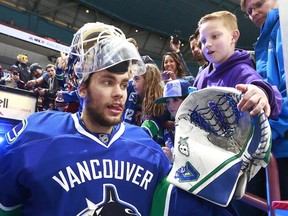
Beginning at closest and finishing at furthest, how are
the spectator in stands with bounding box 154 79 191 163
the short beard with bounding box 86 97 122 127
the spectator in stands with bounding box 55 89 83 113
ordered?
1. the short beard with bounding box 86 97 122 127
2. the spectator in stands with bounding box 154 79 191 163
3. the spectator in stands with bounding box 55 89 83 113

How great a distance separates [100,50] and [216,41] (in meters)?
0.61

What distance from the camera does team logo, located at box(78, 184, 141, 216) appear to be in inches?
32.4

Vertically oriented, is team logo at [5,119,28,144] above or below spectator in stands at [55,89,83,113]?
above

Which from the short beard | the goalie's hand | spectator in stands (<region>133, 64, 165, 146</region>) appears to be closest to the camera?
the goalie's hand

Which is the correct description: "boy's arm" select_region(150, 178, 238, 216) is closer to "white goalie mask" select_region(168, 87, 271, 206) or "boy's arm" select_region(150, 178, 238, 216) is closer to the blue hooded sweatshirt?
"white goalie mask" select_region(168, 87, 271, 206)

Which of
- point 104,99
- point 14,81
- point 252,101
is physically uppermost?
point 252,101

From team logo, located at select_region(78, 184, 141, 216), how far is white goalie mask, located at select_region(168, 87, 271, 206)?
14 cm

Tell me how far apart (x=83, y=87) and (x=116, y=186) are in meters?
0.30

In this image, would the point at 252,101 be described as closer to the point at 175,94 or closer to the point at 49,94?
the point at 175,94

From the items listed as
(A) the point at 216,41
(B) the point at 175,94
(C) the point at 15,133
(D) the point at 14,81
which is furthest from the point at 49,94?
(C) the point at 15,133

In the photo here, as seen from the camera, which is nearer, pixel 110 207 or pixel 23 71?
pixel 110 207

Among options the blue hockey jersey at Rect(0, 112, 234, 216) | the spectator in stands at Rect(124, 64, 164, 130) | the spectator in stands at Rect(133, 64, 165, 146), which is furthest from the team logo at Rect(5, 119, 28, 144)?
the spectator in stands at Rect(124, 64, 164, 130)

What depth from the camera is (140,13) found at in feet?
45.7

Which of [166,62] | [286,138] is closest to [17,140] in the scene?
[286,138]
